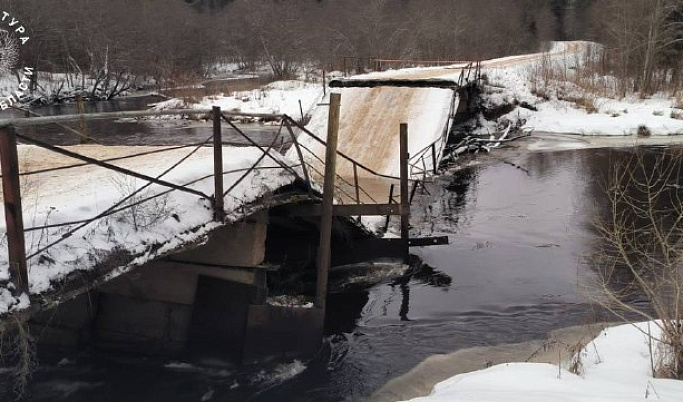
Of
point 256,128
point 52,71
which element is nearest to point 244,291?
point 256,128

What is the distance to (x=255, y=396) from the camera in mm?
7133

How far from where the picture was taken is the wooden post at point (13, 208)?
4336 millimetres

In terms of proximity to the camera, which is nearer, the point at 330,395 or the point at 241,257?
the point at 330,395

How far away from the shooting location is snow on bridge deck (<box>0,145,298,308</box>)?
5125 mm

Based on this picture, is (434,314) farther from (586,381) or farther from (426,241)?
(586,381)

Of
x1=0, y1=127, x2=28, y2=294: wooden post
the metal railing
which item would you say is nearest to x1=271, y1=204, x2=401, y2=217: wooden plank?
the metal railing

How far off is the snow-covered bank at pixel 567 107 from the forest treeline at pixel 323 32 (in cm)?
231

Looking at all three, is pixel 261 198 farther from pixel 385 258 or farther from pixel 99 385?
pixel 385 258

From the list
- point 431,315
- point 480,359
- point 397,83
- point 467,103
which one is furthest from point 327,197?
point 467,103

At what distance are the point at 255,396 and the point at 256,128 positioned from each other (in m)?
23.8

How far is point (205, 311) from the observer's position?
820 centimetres

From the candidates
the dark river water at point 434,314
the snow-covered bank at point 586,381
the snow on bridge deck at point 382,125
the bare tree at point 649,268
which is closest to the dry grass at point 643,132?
the bare tree at point 649,268

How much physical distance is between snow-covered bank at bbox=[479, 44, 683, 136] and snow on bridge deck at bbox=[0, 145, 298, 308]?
64.5 feet

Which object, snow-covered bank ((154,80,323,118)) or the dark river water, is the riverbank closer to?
the dark river water
